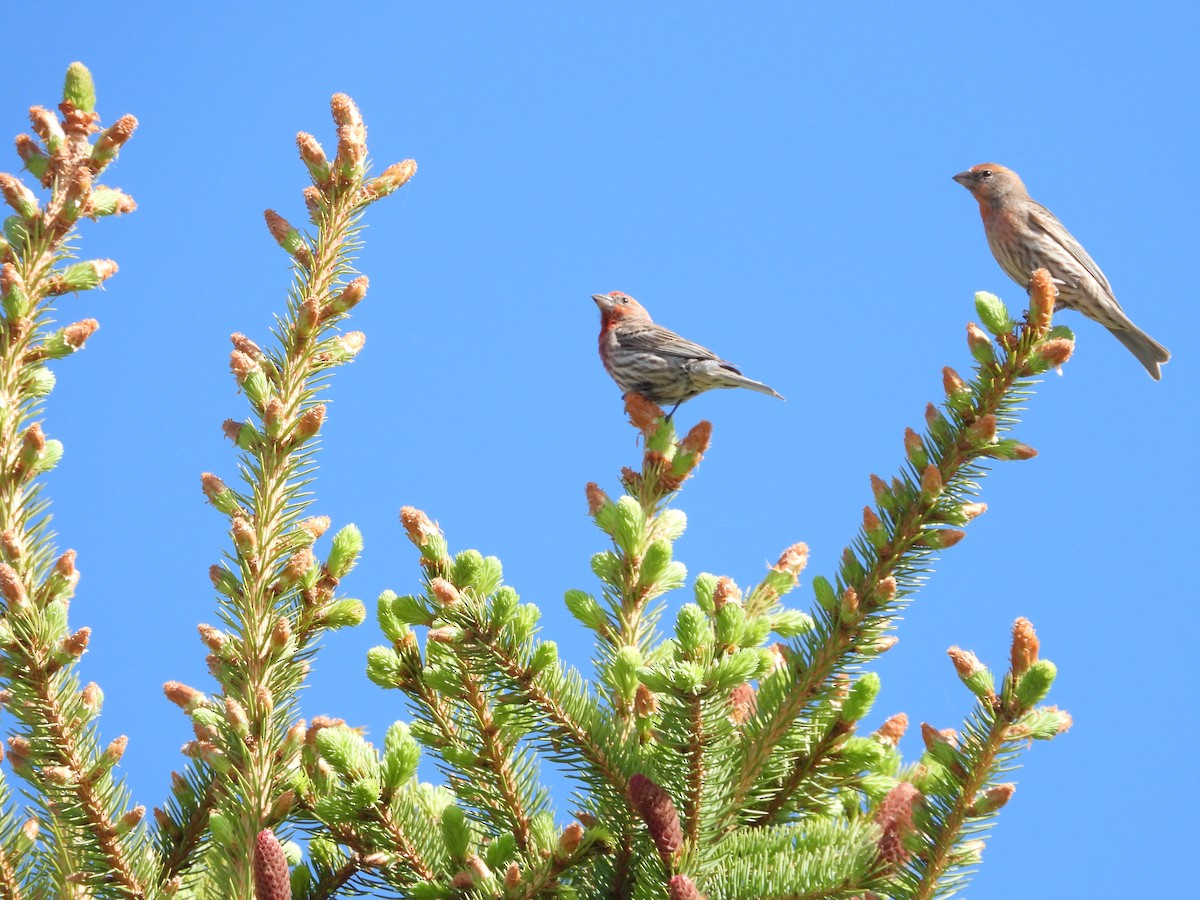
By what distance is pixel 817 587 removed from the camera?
2.79 metres

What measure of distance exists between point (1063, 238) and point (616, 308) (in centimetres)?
304

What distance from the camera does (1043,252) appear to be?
6.86 meters

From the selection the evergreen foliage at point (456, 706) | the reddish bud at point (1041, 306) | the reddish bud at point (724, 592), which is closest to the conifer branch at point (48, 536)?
the evergreen foliage at point (456, 706)

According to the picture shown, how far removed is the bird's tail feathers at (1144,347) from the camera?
645 cm

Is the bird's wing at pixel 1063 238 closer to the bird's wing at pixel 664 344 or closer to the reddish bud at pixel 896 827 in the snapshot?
the bird's wing at pixel 664 344

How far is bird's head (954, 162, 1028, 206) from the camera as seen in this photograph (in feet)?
24.4

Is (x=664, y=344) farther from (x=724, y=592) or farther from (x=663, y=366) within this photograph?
(x=724, y=592)

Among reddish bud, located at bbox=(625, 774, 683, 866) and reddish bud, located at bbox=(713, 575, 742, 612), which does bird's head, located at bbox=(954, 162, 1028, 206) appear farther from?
reddish bud, located at bbox=(625, 774, 683, 866)

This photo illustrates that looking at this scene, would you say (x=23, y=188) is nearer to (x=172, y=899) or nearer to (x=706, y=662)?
(x=172, y=899)

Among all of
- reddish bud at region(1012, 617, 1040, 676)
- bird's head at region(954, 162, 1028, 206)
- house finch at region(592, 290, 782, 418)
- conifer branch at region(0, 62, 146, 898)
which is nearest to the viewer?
reddish bud at region(1012, 617, 1040, 676)

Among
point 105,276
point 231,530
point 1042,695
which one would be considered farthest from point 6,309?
point 1042,695

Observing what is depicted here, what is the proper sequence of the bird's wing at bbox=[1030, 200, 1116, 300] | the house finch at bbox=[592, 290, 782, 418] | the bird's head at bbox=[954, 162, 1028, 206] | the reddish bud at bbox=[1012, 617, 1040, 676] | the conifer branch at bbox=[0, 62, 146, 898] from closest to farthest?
the reddish bud at bbox=[1012, 617, 1040, 676], the conifer branch at bbox=[0, 62, 146, 898], the house finch at bbox=[592, 290, 782, 418], the bird's wing at bbox=[1030, 200, 1116, 300], the bird's head at bbox=[954, 162, 1028, 206]

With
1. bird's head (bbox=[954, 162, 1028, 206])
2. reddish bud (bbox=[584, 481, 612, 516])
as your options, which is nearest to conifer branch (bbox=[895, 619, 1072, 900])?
Answer: reddish bud (bbox=[584, 481, 612, 516])

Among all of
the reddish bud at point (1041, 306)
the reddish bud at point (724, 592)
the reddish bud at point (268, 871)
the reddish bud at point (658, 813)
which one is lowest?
the reddish bud at point (268, 871)
